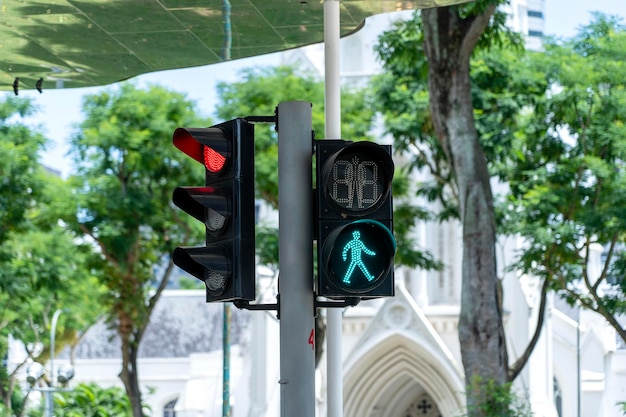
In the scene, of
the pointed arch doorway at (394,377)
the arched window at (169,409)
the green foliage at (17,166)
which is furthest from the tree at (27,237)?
the arched window at (169,409)

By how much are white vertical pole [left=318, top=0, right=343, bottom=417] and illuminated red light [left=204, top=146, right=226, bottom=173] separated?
1.52 meters

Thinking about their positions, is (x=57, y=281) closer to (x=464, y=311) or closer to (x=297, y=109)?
(x=464, y=311)

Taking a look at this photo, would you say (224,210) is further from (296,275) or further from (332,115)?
(332,115)

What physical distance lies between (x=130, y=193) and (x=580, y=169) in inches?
466

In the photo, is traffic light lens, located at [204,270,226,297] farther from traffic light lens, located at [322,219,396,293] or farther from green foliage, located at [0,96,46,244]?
green foliage, located at [0,96,46,244]

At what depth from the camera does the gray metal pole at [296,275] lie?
15.3 ft

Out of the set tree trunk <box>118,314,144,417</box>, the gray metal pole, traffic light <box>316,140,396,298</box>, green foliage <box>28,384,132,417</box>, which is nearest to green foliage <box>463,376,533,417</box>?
the gray metal pole

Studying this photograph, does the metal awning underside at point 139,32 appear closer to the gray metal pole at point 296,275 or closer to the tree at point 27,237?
the gray metal pole at point 296,275

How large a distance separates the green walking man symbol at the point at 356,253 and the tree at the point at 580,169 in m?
16.5

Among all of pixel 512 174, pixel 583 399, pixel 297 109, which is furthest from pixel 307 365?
pixel 583 399

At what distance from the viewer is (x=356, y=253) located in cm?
458

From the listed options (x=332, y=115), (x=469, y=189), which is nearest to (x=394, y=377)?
(x=469, y=189)

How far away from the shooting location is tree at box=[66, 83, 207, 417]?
2905cm

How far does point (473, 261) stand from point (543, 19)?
137449 millimetres
